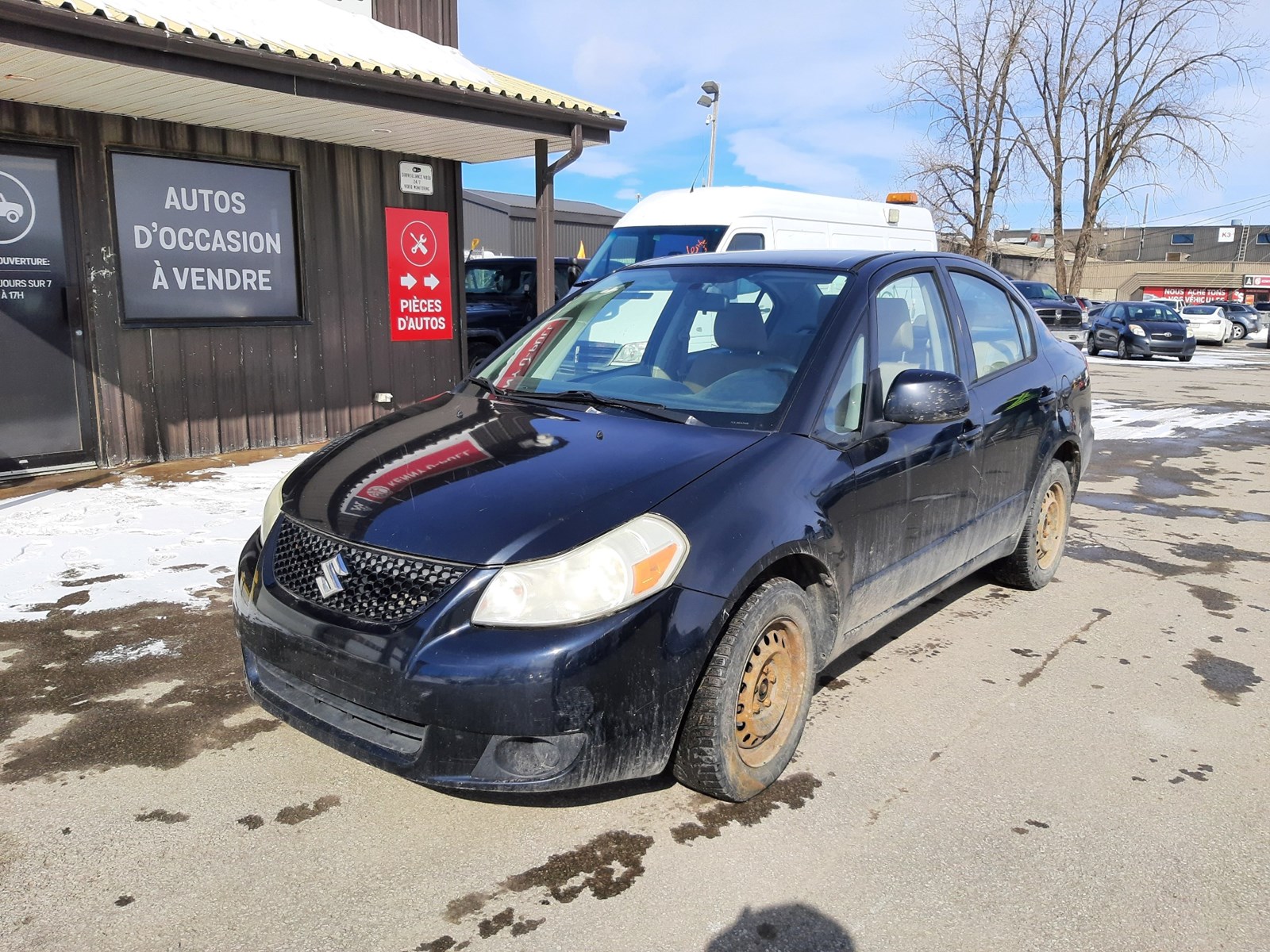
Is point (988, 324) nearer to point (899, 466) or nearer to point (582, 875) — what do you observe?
point (899, 466)

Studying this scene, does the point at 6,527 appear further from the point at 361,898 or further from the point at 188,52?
the point at 361,898

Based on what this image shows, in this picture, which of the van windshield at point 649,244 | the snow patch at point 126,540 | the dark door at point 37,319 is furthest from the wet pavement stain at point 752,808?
the van windshield at point 649,244

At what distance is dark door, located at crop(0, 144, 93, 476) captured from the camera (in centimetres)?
686

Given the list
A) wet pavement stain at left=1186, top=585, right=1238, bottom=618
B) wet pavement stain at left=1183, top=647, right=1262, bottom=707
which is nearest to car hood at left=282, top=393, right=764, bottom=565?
wet pavement stain at left=1183, top=647, right=1262, bottom=707

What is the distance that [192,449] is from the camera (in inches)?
316

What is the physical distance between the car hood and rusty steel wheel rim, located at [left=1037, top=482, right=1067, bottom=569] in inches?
104

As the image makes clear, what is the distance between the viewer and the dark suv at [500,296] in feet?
40.6

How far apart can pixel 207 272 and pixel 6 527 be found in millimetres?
3023

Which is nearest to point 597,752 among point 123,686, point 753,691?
point 753,691

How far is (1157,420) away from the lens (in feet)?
40.6

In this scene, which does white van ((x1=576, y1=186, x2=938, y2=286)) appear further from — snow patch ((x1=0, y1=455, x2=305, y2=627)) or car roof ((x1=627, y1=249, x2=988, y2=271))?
car roof ((x1=627, y1=249, x2=988, y2=271))

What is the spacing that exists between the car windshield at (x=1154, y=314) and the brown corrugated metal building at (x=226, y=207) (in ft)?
68.0

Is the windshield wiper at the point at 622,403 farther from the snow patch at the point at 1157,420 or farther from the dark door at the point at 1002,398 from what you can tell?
the snow patch at the point at 1157,420

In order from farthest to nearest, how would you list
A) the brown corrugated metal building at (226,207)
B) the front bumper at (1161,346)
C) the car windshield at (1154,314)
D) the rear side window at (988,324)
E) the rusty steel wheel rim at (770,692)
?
the car windshield at (1154,314), the front bumper at (1161,346), the brown corrugated metal building at (226,207), the rear side window at (988,324), the rusty steel wheel rim at (770,692)
